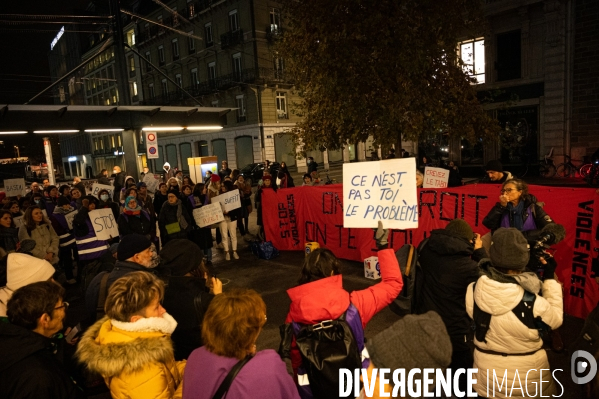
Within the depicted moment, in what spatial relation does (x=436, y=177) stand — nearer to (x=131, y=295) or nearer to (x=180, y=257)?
(x=180, y=257)

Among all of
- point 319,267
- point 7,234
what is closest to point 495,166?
point 319,267

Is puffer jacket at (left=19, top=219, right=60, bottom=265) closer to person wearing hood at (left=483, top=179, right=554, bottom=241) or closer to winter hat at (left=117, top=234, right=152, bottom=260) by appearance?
winter hat at (left=117, top=234, right=152, bottom=260)

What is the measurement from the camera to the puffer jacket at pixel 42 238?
21.6 ft

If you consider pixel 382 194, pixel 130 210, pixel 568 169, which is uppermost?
pixel 382 194

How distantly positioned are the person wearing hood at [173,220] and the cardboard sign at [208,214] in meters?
0.37

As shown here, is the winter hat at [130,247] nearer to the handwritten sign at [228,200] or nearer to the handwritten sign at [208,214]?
the handwritten sign at [208,214]

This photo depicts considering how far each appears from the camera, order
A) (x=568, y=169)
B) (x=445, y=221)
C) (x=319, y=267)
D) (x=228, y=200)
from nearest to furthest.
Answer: (x=319, y=267) < (x=445, y=221) < (x=228, y=200) < (x=568, y=169)

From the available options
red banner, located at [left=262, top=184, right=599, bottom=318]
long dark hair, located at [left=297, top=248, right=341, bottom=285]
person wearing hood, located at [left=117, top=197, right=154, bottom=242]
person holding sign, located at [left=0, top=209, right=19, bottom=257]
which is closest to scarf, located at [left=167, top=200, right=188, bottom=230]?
person wearing hood, located at [left=117, top=197, right=154, bottom=242]

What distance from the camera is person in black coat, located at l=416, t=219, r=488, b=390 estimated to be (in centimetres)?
295

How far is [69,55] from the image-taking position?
65438 mm

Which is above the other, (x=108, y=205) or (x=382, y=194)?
(x=382, y=194)

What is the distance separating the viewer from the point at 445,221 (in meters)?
6.67

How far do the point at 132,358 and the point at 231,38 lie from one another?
38.0 meters

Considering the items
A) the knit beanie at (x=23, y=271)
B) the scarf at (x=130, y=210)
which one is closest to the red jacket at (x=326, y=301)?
the knit beanie at (x=23, y=271)
